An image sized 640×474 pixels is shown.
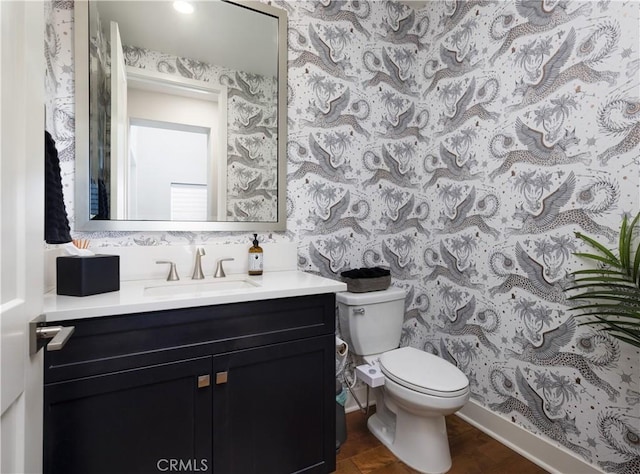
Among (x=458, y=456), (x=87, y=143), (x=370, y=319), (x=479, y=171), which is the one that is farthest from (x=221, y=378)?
(x=479, y=171)

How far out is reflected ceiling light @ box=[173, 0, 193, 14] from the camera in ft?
5.01

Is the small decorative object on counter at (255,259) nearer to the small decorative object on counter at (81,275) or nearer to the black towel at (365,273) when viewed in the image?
the black towel at (365,273)

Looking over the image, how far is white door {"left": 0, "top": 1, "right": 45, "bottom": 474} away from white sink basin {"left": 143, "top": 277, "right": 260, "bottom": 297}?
1.93ft

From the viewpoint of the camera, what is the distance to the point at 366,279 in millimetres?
1794

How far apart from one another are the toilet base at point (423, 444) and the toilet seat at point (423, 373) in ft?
0.68

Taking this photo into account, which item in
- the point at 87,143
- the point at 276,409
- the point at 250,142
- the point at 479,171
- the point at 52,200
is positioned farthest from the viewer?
the point at 479,171

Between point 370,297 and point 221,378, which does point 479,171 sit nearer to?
point 370,297

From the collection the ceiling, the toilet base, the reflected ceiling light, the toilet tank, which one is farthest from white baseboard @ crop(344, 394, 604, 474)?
the reflected ceiling light

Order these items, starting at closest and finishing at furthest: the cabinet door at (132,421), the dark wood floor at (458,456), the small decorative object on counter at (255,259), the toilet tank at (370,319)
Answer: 1. the cabinet door at (132,421)
2. the dark wood floor at (458,456)
3. the small decorative object on counter at (255,259)
4. the toilet tank at (370,319)

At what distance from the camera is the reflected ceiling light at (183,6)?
1.53 meters

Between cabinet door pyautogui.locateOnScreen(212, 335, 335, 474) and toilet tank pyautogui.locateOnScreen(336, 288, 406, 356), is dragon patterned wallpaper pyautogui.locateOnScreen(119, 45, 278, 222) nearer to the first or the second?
toilet tank pyautogui.locateOnScreen(336, 288, 406, 356)

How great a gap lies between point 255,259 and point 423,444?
118 cm

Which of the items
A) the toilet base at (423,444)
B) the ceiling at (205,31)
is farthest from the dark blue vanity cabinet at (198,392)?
the ceiling at (205,31)

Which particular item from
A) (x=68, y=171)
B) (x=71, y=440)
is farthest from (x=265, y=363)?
(x=68, y=171)
